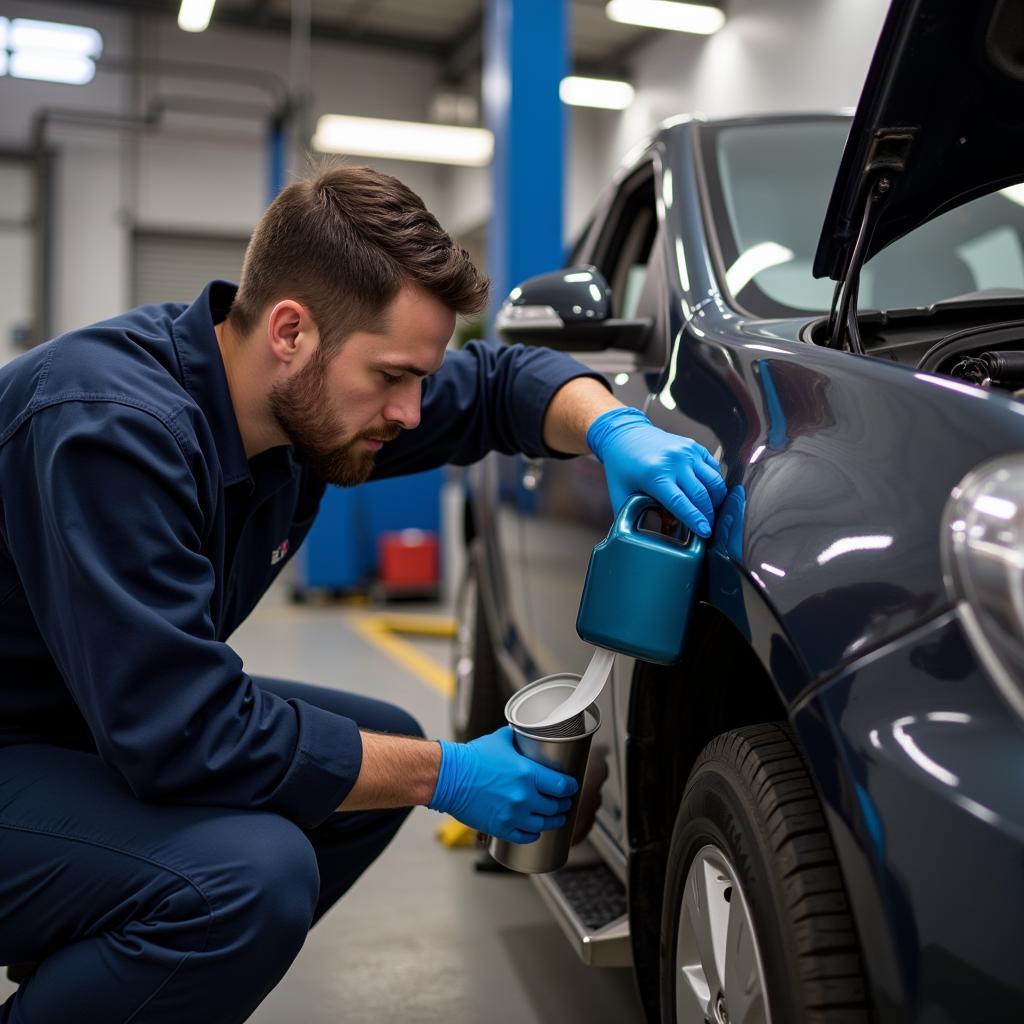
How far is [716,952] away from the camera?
121cm

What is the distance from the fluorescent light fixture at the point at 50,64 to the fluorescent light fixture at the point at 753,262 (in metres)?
9.32

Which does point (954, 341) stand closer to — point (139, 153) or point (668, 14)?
point (668, 14)

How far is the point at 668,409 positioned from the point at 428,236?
0.41 metres

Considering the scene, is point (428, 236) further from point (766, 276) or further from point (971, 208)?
point (971, 208)

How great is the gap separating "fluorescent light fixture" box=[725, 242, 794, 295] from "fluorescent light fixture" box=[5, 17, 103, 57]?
9.01 m

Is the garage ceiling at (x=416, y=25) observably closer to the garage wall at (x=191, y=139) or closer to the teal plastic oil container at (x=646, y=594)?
the garage wall at (x=191, y=139)

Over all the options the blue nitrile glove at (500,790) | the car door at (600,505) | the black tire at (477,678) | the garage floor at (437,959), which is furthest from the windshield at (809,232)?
the black tire at (477,678)

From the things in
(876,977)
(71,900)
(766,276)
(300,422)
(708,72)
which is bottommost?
(71,900)

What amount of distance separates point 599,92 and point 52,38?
15.7 feet

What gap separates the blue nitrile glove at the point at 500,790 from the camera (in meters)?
1.45

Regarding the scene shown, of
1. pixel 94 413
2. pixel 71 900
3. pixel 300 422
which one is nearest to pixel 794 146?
pixel 300 422

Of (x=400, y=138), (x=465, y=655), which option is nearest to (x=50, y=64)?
(x=400, y=138)

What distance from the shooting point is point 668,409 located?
5.26 ft

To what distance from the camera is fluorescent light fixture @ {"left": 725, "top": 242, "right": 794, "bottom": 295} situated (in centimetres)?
167
